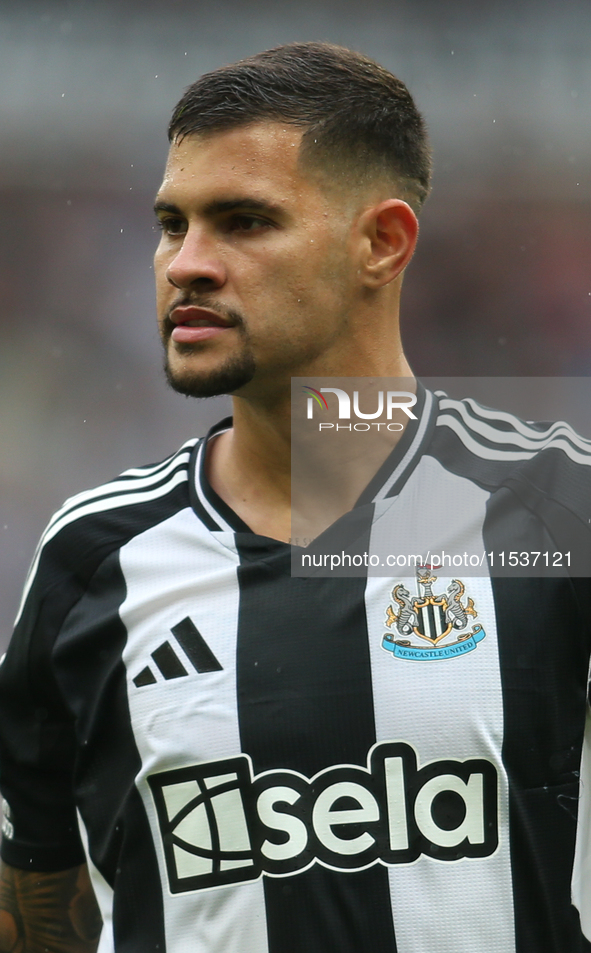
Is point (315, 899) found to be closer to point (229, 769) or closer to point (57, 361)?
point (229, 769)

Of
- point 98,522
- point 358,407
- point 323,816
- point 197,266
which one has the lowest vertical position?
point 323,816

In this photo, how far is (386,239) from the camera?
1147mm

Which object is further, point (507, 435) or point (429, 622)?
point (507, 435)

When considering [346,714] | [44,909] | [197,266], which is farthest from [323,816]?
[197,266]

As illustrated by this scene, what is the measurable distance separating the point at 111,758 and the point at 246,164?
2.19ft

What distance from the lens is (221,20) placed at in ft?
11.3

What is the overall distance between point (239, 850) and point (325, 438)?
46 centimetres

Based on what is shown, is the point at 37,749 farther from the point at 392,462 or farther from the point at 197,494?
the point at 392,462

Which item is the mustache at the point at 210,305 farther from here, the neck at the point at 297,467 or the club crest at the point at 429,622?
the club crest at the point at 429,622

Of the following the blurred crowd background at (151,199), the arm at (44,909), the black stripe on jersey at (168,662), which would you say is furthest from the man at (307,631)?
the blurred crowd background at (151,199)

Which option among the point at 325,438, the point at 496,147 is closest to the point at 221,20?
the point at 496,147

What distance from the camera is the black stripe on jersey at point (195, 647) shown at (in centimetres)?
106

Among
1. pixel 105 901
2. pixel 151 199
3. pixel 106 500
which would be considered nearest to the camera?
pixel 105 901

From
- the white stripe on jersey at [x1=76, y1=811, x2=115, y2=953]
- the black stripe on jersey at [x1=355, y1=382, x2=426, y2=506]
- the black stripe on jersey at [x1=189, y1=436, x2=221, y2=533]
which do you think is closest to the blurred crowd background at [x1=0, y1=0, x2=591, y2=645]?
the black stripe on jersey at [x1=189, y1=436, x2=221, y2=533]
